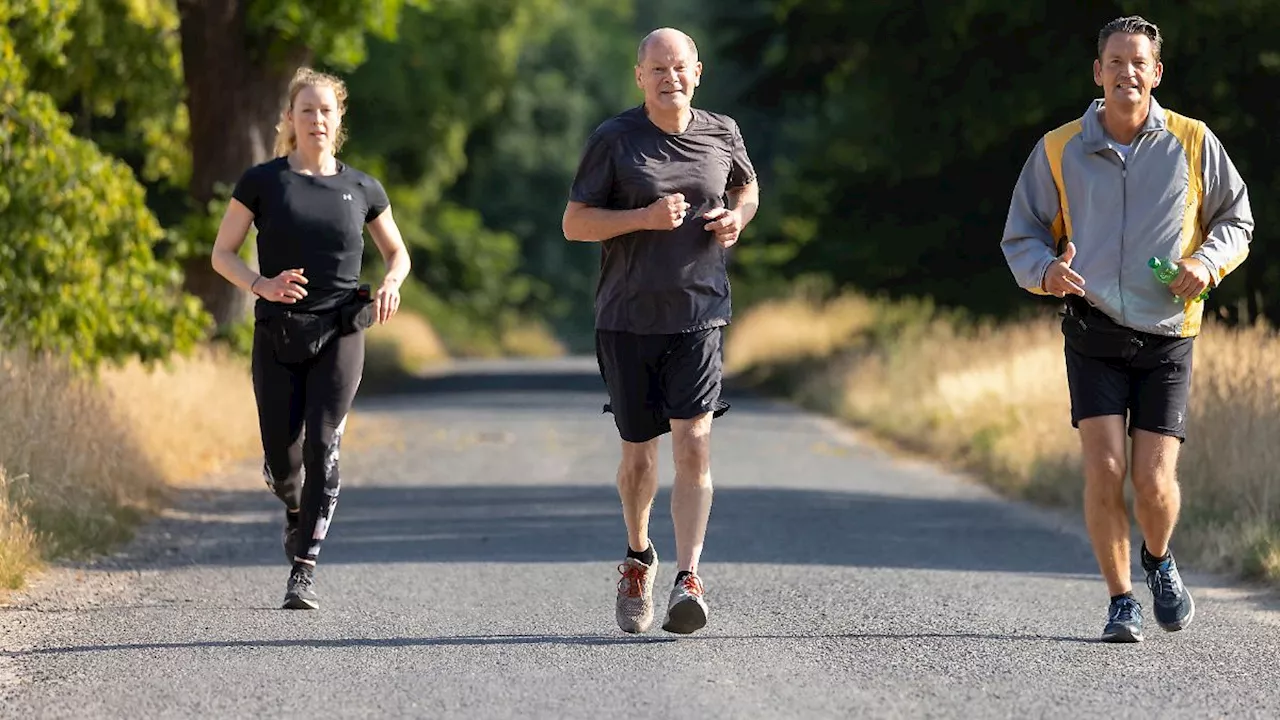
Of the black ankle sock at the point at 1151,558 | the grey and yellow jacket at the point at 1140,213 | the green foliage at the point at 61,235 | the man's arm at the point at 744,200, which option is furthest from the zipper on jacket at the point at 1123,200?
the green foliage at the point at 61,235

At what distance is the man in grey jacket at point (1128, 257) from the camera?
7770mm

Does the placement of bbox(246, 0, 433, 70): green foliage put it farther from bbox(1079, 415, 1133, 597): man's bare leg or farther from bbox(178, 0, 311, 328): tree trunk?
bbox(1079, 415, 1133, 597): man's bare leg

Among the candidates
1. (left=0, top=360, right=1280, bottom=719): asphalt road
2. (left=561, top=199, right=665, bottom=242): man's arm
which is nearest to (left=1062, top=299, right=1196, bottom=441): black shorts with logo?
(left=0, top=360, right=1280, bottom=719): asphalt road

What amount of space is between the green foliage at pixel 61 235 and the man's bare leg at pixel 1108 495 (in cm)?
783

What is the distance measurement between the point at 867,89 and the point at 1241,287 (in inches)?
375

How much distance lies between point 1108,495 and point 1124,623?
0.44 metres

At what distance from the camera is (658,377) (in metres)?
8.05

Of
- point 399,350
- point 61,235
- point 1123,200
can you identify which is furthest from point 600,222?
point 399,350

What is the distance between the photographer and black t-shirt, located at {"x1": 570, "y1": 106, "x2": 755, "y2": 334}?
785 centimetres

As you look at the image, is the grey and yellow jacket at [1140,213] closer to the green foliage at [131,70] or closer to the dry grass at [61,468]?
the dry grass at [61,468]

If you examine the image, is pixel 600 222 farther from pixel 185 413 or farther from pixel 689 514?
pixel 185 413

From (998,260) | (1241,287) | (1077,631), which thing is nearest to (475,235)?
(998,260)

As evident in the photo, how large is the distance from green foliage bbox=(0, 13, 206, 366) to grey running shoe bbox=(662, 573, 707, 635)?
713 centimetres

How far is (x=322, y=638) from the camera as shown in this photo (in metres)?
8.08
